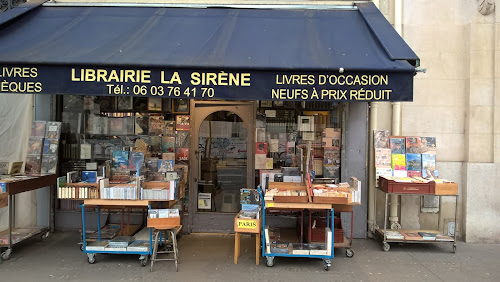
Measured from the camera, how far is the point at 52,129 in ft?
21.8

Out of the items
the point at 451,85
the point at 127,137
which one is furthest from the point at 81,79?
the point at 451,85

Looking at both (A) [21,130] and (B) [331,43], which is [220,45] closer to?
(B) [331,43]

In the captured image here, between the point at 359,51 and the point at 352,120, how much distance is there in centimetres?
178

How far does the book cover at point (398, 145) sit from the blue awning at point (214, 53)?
5.88ft

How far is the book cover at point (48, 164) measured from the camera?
654cm

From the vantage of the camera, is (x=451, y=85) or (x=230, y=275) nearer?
(x=230, y=275)

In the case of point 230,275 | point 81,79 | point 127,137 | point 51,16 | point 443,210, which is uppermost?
point 51,16

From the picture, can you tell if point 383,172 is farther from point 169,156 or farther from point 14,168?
point 14,168

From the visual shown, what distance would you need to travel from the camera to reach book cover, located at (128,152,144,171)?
638cm

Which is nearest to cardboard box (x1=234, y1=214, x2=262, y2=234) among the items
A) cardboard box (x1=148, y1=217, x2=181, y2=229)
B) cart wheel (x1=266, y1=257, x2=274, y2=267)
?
cart wheel (x1=266, y1=257, x2=274, y2=267)

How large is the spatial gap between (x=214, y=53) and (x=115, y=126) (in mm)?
3036

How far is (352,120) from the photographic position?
22.2 ft

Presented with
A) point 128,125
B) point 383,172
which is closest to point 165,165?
point 128,125

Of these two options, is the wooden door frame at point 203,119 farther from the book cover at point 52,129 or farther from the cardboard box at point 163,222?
the book cover at point 52,129
